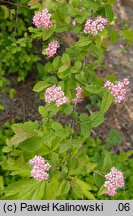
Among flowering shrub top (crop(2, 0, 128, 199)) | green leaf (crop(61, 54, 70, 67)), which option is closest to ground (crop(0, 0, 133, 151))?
flowering shrub top (crop(2, 0, 128, 199))

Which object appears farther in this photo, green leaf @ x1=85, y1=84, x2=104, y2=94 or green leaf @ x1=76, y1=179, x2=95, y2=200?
green leaf @ x1=76, y1=179, x2=95, y2=200

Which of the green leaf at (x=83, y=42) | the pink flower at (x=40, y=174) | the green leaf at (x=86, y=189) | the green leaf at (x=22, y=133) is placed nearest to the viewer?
the pink flower at (x=40, y=174)

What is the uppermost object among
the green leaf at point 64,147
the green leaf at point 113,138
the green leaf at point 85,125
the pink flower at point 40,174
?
the green leaf at point 85,125

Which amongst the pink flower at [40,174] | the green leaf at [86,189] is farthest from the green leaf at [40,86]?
the green leaf at [86,189]

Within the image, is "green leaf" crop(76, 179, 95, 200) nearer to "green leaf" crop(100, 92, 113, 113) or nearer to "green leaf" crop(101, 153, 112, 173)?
"green leaf" crop(101, 153, 112, 173)

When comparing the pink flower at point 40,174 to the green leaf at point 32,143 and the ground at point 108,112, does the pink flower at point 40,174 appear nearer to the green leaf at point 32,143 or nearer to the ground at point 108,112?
the green leaf at point 32,143

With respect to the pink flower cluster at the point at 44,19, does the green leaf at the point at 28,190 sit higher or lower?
lower

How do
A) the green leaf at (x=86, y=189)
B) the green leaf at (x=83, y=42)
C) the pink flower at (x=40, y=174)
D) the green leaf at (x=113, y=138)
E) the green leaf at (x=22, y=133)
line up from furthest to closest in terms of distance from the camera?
1. the green leaf at (x=113, y=138)
2. the green leaf at (x=86, y=189)
3. the green leaf at (x=83, y=42)
4. the green leaf at (x=22, y=133)
5. the pink flower at (x=40, y=174)

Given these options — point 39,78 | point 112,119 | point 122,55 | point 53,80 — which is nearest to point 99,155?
point 112,119
